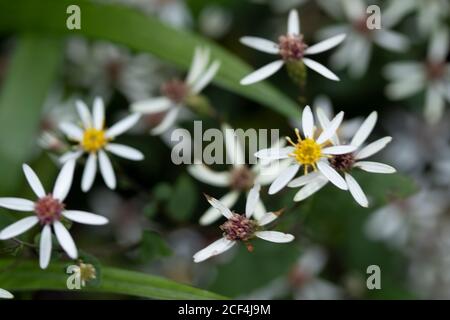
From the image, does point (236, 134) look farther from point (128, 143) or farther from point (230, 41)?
point (230, 41)

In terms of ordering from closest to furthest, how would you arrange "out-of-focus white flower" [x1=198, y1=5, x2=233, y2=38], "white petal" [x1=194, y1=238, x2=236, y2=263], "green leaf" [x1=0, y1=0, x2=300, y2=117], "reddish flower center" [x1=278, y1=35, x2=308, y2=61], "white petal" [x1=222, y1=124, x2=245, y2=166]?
"white petal" [x1=194, y1=238, x2=236, y2=263]
"reddish flower center" [x1=278, y1=35, x2=308, y2=61]
"white petal" [x1=222, y1=124, x2=245, y2=166]
"green leaf" [x1=0, y1=0, x2=300, y2=117]
"out-of-focus white flower" [x1=198, y1=5, x2=233, y2=38]

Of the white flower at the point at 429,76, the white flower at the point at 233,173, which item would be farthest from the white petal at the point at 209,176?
the white flower at the point at 429,76

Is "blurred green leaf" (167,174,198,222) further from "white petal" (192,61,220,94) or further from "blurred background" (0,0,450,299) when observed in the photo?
"white petal" (192,61,220,94)

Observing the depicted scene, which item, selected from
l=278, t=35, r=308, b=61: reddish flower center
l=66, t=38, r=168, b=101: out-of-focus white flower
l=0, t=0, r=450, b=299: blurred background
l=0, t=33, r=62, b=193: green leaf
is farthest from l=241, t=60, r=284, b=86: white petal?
l=66, t=38, r=168, b=101: out-of-focus white flower

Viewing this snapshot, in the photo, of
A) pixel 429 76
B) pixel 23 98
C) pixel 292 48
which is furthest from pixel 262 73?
pixel 429 76

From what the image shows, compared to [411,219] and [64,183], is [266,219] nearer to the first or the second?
[64,183]

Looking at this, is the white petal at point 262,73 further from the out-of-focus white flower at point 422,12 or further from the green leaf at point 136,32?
the out-of-focus white flower at point 422,12

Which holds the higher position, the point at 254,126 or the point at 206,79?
the point at 254,126
